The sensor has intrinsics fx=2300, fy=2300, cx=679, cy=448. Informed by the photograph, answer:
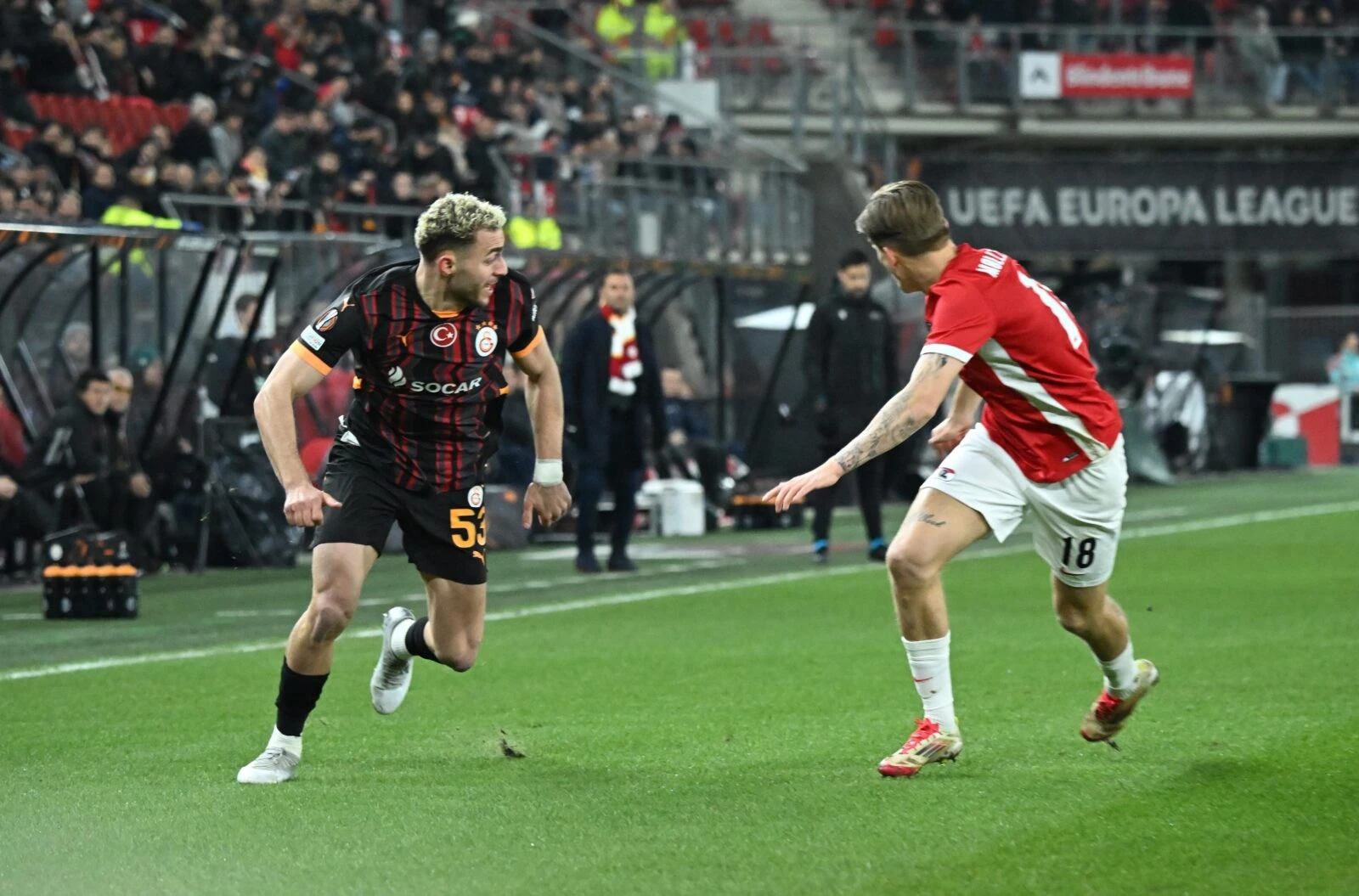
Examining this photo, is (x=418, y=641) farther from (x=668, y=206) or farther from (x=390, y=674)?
(x=668, y=206)

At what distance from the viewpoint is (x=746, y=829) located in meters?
6.49

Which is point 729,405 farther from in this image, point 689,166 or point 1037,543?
point 1037,543

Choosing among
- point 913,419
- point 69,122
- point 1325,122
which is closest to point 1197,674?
point 913,419

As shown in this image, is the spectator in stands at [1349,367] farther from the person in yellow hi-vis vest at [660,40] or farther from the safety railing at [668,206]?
the person in yellow hi-vis vest at [660,40]

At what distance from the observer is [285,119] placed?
22.2 meters

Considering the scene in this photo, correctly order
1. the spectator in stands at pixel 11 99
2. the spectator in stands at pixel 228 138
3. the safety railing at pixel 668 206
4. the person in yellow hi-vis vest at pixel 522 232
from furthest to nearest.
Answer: the safety railing at pixel 668 206, the person in yellow hi-vis vest at pixel 522 232, the spectator in stands at pixel 228 138, the spectator in stands at pixel 11 99

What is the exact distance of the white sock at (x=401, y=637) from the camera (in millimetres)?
8250

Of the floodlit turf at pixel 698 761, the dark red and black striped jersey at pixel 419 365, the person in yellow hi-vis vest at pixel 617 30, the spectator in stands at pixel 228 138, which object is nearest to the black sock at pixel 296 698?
the floodlit turf at pixel 698 761

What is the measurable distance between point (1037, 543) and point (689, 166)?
18.2 metres

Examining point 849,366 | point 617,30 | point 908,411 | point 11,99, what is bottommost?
point 849,366

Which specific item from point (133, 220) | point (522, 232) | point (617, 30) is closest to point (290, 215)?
point (522, 232)

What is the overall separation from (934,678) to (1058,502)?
0.71 metres

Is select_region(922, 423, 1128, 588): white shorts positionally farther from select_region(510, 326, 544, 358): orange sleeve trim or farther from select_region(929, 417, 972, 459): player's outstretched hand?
select_region(510, 326, 544, 358): orange sleeve trim

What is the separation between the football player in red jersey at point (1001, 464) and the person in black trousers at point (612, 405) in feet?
28.3
